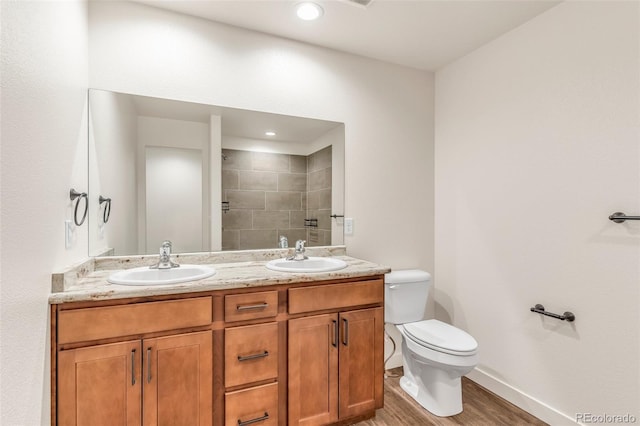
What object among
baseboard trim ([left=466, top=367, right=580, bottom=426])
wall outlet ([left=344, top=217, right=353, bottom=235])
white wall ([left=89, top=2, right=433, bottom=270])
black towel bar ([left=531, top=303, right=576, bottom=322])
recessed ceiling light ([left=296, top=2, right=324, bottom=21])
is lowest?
baseboard trim ([left=466, top=367, right=580, bottom=426])

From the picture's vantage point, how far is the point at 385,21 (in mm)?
1912

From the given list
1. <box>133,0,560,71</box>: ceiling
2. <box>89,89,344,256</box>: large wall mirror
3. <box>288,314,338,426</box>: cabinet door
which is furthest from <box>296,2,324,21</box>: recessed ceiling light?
<box>288,314,338,426</box>: cabinet door

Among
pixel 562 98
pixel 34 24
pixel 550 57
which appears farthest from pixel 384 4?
pixel 34 24

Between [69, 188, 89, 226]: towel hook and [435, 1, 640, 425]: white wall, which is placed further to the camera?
[435, 1, 640, 425]: white wall

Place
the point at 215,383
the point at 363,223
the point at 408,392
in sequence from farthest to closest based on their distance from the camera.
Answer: the point at 363,223 → the point at 408,392 → the point at 215,383

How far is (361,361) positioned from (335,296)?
0.42 m

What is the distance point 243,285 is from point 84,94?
1311 millimetres

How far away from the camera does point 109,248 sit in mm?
1707

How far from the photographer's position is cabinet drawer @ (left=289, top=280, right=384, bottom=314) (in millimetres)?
1578

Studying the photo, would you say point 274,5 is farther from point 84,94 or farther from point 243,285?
point 243,285

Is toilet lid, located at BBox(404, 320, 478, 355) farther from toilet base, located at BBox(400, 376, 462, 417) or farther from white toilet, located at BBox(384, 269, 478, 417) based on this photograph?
toilet base, located at BBox(400, 376, 462, 417)

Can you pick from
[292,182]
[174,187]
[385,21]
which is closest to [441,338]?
[292,182]

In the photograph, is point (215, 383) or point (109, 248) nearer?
point (215, 383)

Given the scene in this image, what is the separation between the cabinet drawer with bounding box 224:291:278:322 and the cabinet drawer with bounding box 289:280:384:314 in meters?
0.10
